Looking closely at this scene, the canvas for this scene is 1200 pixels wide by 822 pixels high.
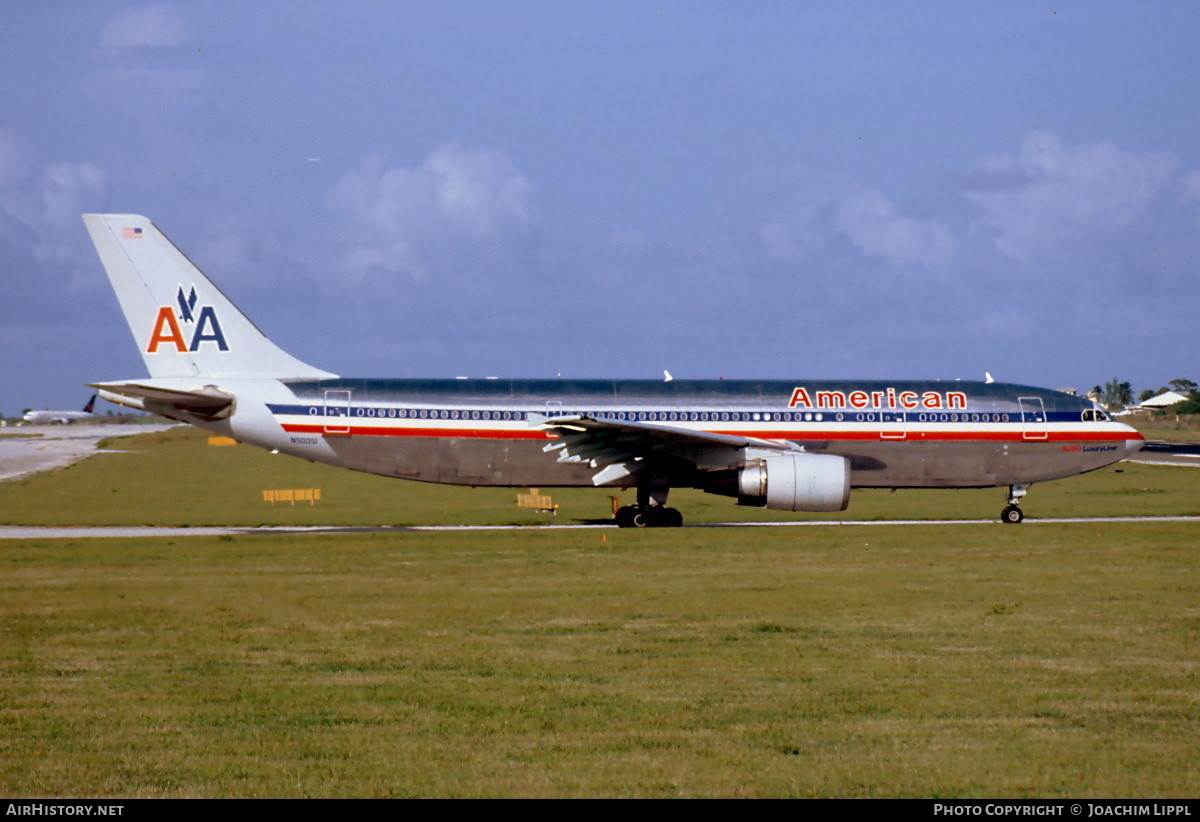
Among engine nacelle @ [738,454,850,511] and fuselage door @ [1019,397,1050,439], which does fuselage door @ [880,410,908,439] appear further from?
fuselage door @ [1019,397,1050,439]

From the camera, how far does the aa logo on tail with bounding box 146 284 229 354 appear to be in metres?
30.5

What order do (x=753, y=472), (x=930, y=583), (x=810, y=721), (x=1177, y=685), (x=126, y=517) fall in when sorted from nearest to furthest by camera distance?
1. (x=810, y=721)
2. (x=1177, y=685)
3. (x=930, y=583)
4. (x=753, y=472)
5. (x=126, y=517)

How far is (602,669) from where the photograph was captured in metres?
12.3

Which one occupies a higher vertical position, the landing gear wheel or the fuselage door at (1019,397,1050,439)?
the fuselage door at (1019,397,1050,439)

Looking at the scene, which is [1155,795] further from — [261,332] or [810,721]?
[261,332]

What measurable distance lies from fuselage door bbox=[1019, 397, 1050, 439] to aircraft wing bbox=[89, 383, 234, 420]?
68.2 ft

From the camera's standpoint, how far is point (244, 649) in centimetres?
1340

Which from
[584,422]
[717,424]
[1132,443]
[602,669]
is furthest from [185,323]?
[1132,443]

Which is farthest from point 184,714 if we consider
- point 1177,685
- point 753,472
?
point 753,472

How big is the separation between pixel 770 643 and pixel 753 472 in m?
16.2

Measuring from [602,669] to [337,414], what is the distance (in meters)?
19.6

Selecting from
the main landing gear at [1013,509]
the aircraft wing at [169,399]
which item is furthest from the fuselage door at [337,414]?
the main landing gear at [1013,509]

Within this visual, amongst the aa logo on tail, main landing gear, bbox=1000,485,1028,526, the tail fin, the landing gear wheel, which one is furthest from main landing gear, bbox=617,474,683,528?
the aa logo on tail

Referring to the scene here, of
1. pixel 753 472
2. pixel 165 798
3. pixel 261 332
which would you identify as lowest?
pixel 165 798
